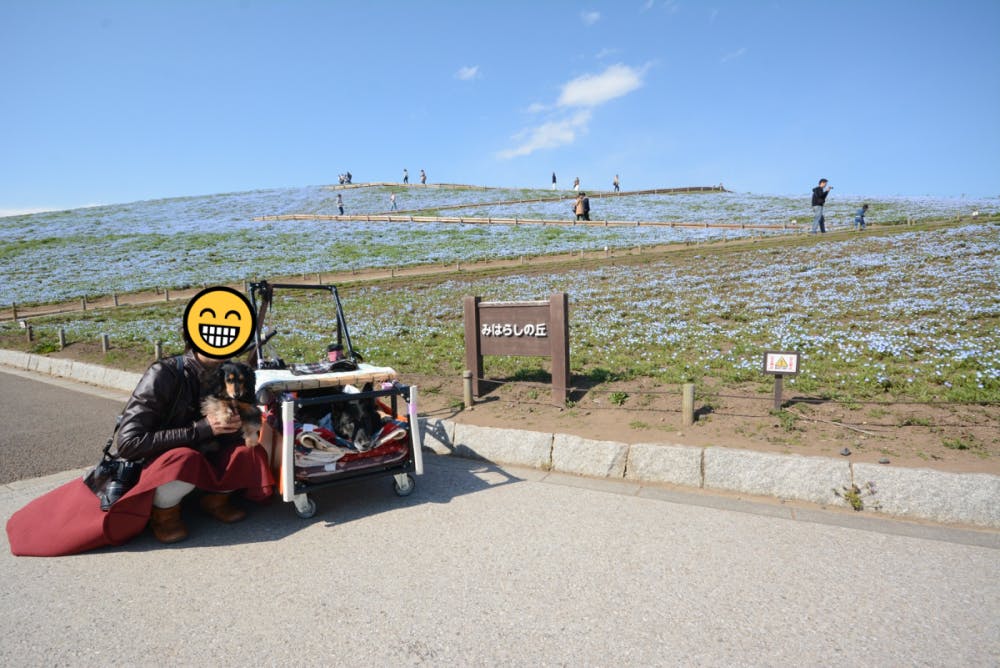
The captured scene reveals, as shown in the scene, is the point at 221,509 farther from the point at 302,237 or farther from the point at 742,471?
the point at 302,237

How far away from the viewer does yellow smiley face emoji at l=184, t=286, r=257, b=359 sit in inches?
177

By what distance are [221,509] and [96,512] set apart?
2.99 ft

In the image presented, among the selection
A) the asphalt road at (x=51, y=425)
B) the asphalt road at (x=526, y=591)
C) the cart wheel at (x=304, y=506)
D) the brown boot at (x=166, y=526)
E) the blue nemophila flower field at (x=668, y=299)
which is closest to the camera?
the asphalt road at (x=526, y=591)

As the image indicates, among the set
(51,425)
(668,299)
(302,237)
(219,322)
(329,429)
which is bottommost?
(51,425)

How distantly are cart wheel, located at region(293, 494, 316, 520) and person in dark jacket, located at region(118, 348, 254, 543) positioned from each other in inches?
30.1

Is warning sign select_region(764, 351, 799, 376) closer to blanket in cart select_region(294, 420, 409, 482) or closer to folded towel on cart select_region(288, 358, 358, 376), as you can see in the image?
blanket in cart select_region(294, 420, 409, 482)

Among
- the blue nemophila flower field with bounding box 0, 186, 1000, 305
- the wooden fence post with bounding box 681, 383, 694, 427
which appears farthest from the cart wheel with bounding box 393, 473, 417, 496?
the blue nemophila flower field with bounding box 0, 186, 1000, 305

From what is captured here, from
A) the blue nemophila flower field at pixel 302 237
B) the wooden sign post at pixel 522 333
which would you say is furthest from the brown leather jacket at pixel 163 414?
the blue nemophila flower field at pixel 302 237

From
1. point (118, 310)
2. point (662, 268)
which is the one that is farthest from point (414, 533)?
point (118, 310)

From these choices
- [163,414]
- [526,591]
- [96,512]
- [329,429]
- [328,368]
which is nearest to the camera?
[526,591]

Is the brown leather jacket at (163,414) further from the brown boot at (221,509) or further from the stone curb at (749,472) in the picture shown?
the stone curb at (749,472)

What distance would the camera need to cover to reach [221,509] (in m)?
5.04

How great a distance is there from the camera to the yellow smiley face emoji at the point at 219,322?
4.50 meters

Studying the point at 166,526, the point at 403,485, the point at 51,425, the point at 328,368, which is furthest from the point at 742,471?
the point at 51,425
